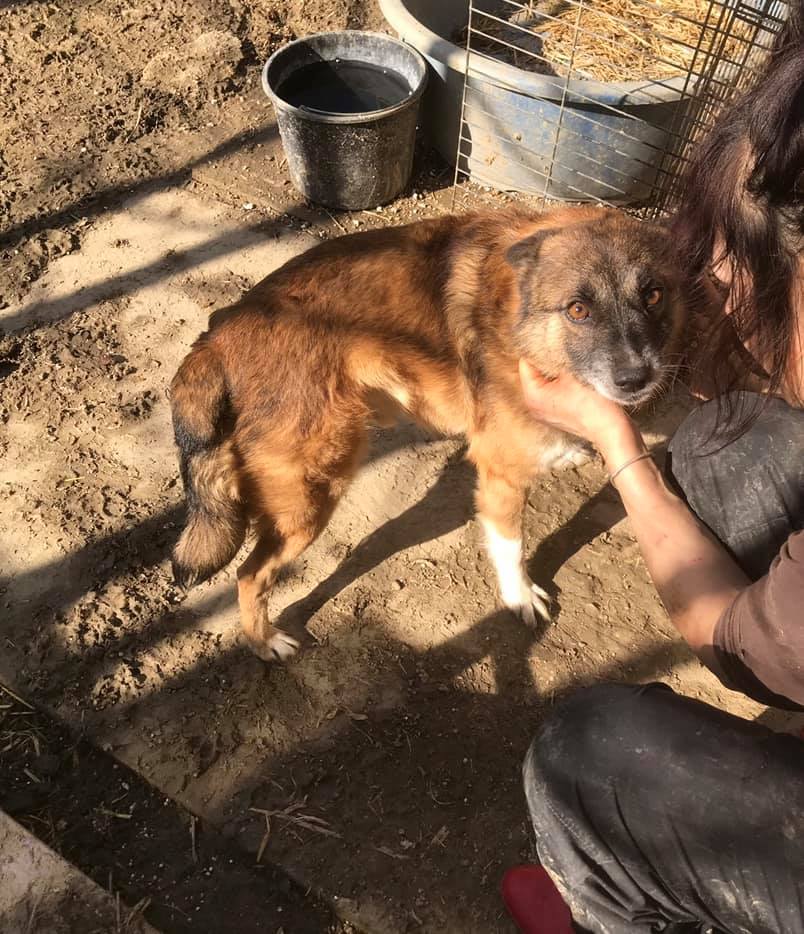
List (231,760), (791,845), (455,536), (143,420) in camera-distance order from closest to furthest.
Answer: (791,845) → (231,760) → (455,536) → (143,420)

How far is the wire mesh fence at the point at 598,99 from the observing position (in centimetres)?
389

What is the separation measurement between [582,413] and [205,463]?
3.98ft

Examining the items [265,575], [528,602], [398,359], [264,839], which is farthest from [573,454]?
[264,839]

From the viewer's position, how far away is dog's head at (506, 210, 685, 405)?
2.42 metres

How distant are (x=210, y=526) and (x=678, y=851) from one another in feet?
5.35

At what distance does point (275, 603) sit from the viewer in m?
3.15

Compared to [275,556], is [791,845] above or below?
above

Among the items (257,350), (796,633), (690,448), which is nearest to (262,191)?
(257,350)

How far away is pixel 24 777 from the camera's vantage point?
2633 millimetres

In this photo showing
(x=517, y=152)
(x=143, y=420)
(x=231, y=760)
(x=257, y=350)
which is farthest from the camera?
(x=517, y=152)

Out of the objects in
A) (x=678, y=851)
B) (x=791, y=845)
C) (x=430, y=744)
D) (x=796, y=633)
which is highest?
(x=796, y=633)

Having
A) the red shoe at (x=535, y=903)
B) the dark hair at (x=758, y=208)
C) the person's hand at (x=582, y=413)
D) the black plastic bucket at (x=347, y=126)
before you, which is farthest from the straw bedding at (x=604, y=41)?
the red shoe at (x=535, y=903)

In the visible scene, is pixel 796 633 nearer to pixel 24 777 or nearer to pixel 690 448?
pixel 690 448

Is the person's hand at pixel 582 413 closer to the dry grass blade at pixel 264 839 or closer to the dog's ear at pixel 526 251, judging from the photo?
the dog's ear at pixel 526 251
